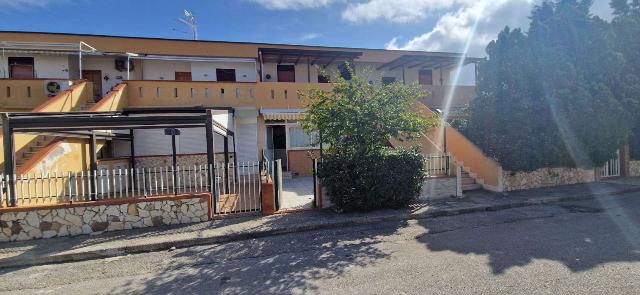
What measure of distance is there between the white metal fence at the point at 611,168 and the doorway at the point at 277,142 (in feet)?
47.0

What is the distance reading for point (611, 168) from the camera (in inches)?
563

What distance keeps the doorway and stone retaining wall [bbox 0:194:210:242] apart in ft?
28.0

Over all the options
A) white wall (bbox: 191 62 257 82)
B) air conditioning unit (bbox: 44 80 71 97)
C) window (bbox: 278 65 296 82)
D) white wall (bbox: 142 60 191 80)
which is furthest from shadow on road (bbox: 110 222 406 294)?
white wall (bbox: 142 60 191 80)

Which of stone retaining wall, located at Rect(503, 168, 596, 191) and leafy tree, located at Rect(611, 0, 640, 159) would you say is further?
leafy tree, located at Rect(611, 0, 640, 159)

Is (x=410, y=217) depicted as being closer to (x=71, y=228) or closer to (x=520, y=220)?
(x=520, y=220)

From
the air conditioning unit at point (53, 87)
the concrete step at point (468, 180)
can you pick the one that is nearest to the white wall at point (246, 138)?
the air conditioning unit at point (53, 87)

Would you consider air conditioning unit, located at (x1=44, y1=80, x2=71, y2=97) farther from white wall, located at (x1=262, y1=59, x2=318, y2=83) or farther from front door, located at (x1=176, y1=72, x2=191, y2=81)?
white wall, located at (x1=262, y1=59, x2=318, y2=83)

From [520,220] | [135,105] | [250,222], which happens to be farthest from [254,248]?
[135,105]

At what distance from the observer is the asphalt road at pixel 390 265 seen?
175 inches

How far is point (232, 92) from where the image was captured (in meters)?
15.7

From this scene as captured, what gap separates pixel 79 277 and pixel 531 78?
47.0ft

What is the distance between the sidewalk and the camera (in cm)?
634

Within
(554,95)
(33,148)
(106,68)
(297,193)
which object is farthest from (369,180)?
(106,68)

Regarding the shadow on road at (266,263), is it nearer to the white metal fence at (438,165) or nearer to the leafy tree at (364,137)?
the leafy tree at (364,137)
